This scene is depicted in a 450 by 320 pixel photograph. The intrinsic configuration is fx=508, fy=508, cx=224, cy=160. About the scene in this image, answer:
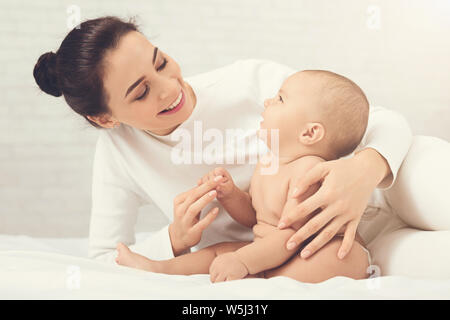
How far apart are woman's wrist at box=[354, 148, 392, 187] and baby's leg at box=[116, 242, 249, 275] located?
37cm

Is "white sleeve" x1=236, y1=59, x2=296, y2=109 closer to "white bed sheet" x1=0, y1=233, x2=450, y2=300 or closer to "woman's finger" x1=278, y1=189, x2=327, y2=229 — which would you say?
"woman's finger" x1=278, y1=189, x2=327, y2=229

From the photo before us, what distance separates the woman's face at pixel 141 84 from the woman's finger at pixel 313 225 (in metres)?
0.48

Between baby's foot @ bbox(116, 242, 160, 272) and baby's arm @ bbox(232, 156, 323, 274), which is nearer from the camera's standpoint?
baby's arm @ bbox(232, 156, 323, 274)

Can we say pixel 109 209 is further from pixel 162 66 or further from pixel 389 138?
pixel 389 138

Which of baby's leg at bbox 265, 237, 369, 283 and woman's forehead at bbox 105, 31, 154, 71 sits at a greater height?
woman's forehead at bbox 105, 31, 154, 71

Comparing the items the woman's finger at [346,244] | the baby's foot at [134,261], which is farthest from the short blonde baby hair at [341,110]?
the baby's foot at [134,261]

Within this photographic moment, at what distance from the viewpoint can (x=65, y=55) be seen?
1.24 meters

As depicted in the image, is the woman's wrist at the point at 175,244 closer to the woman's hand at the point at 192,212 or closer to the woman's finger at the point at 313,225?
the woman's hand at the point at 192,212

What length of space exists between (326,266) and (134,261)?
1.46 feet

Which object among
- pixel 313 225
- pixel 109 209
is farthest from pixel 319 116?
pixel 109 209

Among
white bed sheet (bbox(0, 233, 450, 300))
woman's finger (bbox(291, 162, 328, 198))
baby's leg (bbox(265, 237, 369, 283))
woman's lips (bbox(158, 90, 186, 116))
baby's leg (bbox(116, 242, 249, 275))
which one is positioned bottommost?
baby's leg (bbox(116, 242, 249, 275))

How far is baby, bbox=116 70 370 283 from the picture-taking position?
105 centimetres

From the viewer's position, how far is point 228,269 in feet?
3.37

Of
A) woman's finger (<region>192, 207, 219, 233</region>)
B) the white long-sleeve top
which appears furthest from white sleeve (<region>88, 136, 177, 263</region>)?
woman's finger (<region>192, 207, 219, 233</region>)
